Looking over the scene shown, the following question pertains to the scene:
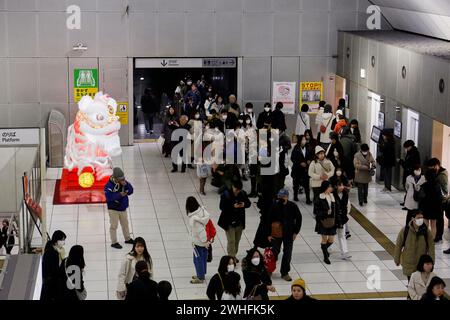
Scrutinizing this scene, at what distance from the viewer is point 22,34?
2283cm

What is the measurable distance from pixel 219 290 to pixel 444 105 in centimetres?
772

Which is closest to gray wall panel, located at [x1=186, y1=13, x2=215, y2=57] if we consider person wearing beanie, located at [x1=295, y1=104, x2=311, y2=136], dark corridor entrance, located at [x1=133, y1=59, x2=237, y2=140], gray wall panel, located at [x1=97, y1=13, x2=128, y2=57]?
gray wall panel, located at [x1=97, y1=13, x2=128, y2=57]

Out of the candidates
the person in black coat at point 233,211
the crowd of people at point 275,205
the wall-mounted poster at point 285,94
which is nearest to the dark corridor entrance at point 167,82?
the wall-mounted poster at point 285,94

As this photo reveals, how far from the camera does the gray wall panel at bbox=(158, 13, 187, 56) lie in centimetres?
2339

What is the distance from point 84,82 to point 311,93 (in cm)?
603

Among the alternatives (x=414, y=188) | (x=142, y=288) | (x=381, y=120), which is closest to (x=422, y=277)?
(x=142, y=288)

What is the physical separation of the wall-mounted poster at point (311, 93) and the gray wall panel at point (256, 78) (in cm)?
92

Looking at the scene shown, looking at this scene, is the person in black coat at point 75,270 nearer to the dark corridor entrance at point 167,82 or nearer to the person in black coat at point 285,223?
the person in black coat at point 285,223

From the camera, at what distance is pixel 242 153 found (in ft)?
60.3

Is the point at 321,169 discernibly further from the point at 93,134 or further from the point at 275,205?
the point at 93,134

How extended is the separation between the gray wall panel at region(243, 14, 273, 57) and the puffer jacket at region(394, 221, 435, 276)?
12.5 metres

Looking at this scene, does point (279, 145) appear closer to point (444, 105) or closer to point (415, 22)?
point (444, 105)

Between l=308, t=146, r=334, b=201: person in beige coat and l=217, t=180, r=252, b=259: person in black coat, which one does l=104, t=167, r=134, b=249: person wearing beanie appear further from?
l=308, t=146, r=334, b=201: person in beige coat

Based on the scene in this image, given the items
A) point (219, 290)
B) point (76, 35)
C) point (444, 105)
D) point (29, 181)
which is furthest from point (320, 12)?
A: point (219, 290)
